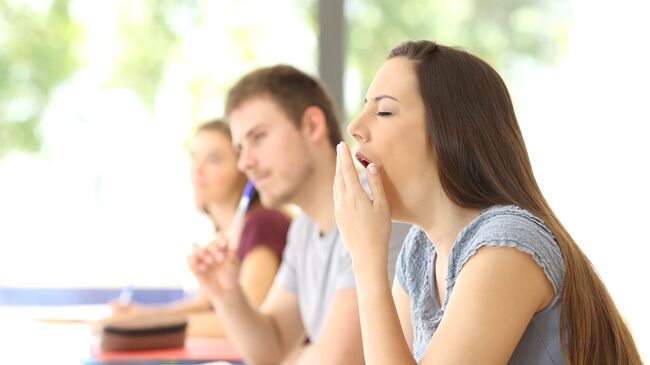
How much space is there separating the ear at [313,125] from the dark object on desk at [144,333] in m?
0.58

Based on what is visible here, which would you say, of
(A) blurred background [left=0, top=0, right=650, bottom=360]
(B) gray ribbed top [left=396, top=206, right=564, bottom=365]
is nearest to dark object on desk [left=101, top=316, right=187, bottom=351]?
(B) gray ribbed top [left=396, top=206, right=564, bottom=365]

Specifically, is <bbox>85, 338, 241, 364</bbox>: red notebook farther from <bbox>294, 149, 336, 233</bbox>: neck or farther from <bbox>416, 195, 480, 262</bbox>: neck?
<bbox>416, 195, 480, 262</bbox>: neck

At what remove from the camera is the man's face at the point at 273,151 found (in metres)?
2.16

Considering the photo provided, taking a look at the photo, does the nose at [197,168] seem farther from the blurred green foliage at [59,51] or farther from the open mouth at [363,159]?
the blurred green foliage at [59,51]

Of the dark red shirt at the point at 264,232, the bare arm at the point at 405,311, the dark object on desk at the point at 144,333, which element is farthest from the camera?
the dark red shirt at the point at 264,232

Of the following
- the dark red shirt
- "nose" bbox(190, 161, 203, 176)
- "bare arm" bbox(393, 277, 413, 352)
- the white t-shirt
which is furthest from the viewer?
"nose" bbox(190, 161, 203, 176)

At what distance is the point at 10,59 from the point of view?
5.44m

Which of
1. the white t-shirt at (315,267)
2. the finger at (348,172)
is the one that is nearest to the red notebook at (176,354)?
the white t-shirt at (315,267)

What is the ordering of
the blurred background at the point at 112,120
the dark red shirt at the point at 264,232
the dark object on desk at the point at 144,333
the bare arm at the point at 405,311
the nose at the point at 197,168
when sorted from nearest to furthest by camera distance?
the bare arm at the point at 405,311 < the dark object on desk at the point at 144,333 < the dark red shirt at the point at 264,232 < the nose at the point at 197,168 < the blurred background at the point at 112,120

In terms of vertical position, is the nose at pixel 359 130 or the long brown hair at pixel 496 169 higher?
the nose at pixel 359 130

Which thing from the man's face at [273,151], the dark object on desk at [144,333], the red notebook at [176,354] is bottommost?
the red notebook at [176,354]

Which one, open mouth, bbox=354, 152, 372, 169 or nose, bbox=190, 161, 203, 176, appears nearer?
open mouth, bbox=354, 152, 372, 169

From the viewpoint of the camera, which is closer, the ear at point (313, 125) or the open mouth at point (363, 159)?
the open mouth at point (363, 159)

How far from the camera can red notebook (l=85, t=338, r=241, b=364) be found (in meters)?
2.19
